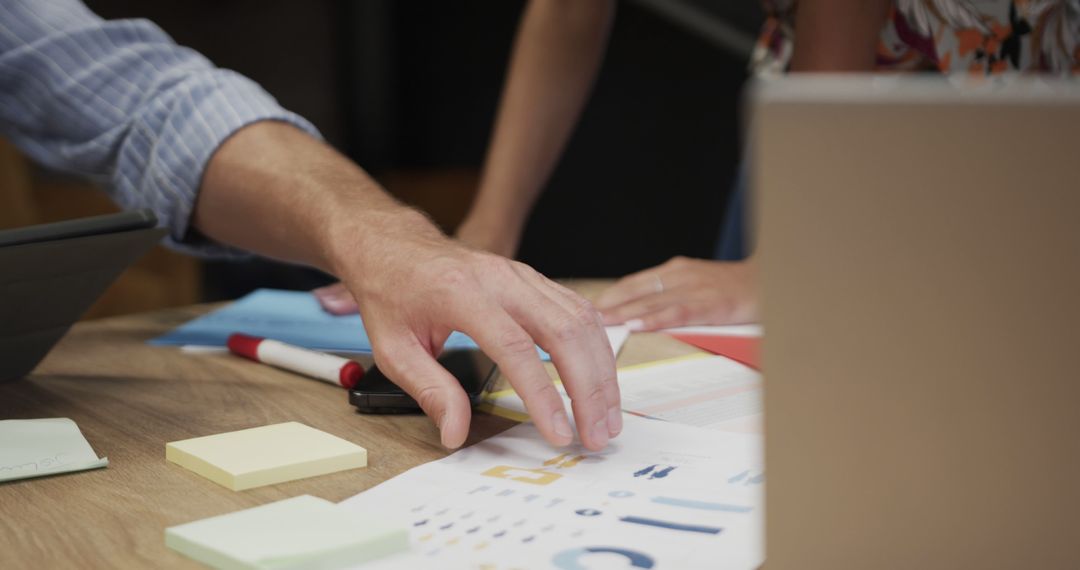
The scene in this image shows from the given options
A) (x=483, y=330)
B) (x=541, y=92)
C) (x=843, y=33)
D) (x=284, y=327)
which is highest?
(x=843, y=33)

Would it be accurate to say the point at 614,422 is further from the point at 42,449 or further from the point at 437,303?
the point at 42,449

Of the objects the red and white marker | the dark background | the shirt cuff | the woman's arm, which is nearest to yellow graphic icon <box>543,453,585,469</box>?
the red and white marker

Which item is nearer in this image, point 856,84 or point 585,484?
point 856,84

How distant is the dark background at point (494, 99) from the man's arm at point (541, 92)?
1.18 meters

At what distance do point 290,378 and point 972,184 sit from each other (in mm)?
597

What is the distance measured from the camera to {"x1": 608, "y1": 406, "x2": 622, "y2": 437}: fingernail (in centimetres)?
63

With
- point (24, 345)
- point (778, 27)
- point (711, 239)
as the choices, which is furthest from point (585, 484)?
point (711, 239)

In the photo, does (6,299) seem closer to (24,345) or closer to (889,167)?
(24,345)

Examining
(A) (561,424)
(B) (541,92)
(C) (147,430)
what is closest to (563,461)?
(A) (561,424)

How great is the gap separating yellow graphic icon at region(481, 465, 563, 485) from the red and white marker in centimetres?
21

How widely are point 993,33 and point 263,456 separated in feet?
2.91

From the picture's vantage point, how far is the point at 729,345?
918mm

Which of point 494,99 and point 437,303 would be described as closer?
point 437,303

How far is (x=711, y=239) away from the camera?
3029 millimetres
